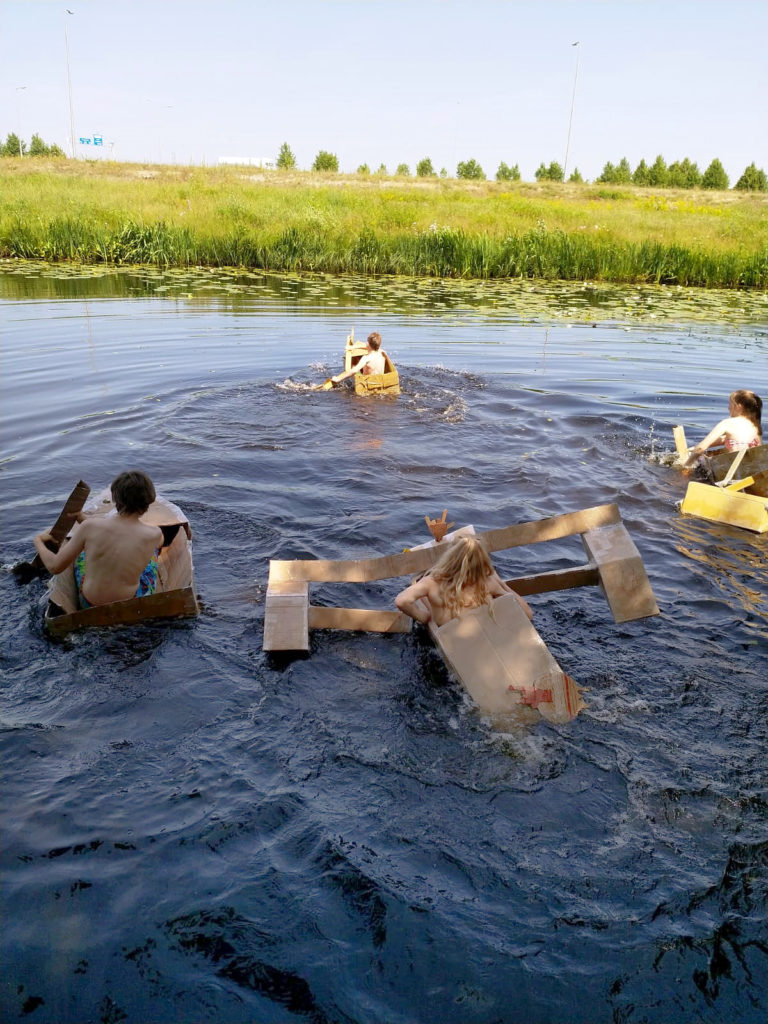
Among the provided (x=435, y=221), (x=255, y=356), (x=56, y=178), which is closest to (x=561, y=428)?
(x=255, y=356)

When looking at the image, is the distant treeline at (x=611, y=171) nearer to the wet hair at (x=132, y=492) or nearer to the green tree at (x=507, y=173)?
the green tree at (x=507, y=173)

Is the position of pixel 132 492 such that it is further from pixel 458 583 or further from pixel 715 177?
pixel 715 177

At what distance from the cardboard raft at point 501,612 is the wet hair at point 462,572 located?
0.18 m

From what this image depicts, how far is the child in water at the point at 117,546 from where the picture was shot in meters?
5.32

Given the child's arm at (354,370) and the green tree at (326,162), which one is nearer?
the child's arm at (354,370)

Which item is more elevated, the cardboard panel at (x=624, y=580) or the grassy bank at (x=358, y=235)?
the grassy bank at (x=358, y=235)

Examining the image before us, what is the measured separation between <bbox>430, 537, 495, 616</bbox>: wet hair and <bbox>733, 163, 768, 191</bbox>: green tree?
230 ft

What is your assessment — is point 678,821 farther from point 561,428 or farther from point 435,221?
point 435,221

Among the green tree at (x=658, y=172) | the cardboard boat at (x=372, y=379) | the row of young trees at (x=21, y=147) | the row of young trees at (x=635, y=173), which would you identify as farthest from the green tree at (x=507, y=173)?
the cardboard boat at (x=372, y=379)

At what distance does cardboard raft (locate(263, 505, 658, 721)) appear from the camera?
4.52 m

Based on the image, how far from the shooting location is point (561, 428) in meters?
11.3

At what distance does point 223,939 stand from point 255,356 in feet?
43.0

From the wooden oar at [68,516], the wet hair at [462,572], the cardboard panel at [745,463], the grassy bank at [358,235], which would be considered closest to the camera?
the wet hair at [462,572]

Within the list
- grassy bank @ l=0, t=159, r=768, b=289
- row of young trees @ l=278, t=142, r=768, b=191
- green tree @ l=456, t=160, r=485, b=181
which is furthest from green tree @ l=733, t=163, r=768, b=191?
grassy bank @ l=0, t=159, r=768, b=289
